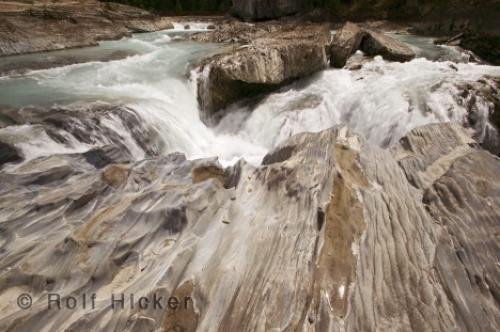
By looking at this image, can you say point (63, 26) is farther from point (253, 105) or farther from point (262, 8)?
point (262, 8)

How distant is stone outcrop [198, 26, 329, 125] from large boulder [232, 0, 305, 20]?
28089mm

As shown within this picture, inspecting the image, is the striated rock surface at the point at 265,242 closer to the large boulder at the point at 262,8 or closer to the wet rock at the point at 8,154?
the wet rock at the point at 8,154

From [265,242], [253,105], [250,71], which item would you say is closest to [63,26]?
[250,71]

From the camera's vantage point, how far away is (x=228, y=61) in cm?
1642

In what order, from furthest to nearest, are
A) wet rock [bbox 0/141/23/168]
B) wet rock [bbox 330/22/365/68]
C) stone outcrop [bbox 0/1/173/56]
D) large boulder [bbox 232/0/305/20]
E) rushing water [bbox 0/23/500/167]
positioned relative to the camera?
large boulder [bbox 232/0/305/20], stone outcrop [bbox 0/1/173/56], wet rock [bbox 330/22/365/68], rushing water [bbox 0/23/500/167], wet rock [bbox 0/141/23/168]

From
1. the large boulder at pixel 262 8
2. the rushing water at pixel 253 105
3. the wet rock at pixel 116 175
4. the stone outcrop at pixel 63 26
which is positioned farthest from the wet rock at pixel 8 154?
the large boulder at pixel 262 8

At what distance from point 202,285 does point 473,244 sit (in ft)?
15.2

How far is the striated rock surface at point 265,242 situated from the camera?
516 centimetres

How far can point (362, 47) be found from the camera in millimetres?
21438

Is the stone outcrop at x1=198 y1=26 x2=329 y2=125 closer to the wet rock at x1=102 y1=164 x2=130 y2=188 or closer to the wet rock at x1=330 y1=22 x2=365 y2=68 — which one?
the wet rock at x1=330 y1=22 x2=365 y2=68

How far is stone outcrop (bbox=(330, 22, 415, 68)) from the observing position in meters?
19.3

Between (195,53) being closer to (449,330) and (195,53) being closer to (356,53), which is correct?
(356,53)

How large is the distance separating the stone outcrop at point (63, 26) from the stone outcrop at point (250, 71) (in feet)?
43.4

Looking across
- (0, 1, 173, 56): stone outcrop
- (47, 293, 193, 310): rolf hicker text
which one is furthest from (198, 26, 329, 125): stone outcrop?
(0, 1, 173, 56): stone outcrop
